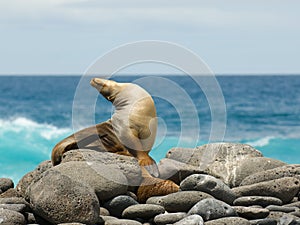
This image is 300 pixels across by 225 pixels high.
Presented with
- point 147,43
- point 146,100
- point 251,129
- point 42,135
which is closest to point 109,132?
point 146,100

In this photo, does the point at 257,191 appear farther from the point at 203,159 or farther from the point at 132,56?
the point at 132,56

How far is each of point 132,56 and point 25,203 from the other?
2242 millimetres

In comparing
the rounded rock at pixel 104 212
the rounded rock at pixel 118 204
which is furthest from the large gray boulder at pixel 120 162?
the rounded rock at pixel 104 212

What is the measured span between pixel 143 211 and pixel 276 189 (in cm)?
163

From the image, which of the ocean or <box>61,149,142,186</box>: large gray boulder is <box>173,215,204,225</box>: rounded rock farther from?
the ocean

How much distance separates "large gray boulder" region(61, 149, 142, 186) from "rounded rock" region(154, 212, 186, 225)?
874mm

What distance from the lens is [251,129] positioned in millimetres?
31422

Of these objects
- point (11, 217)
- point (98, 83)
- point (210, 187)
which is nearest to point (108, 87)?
point (98, 83)

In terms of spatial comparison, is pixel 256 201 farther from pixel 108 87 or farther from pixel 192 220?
pixel 108 87

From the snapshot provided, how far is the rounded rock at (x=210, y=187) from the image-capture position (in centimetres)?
775

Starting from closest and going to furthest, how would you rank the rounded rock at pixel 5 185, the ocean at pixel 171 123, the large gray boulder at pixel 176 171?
the large gray boulder at pixel 176 171 → the rounded rock at pixel 5 185 → the ocean at pixel 171 123

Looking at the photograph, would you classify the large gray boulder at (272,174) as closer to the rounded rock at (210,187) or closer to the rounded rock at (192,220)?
the rounded rock at (210,187)

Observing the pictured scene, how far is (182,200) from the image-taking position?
24.8ft

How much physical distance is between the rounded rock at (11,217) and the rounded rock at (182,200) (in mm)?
1584
